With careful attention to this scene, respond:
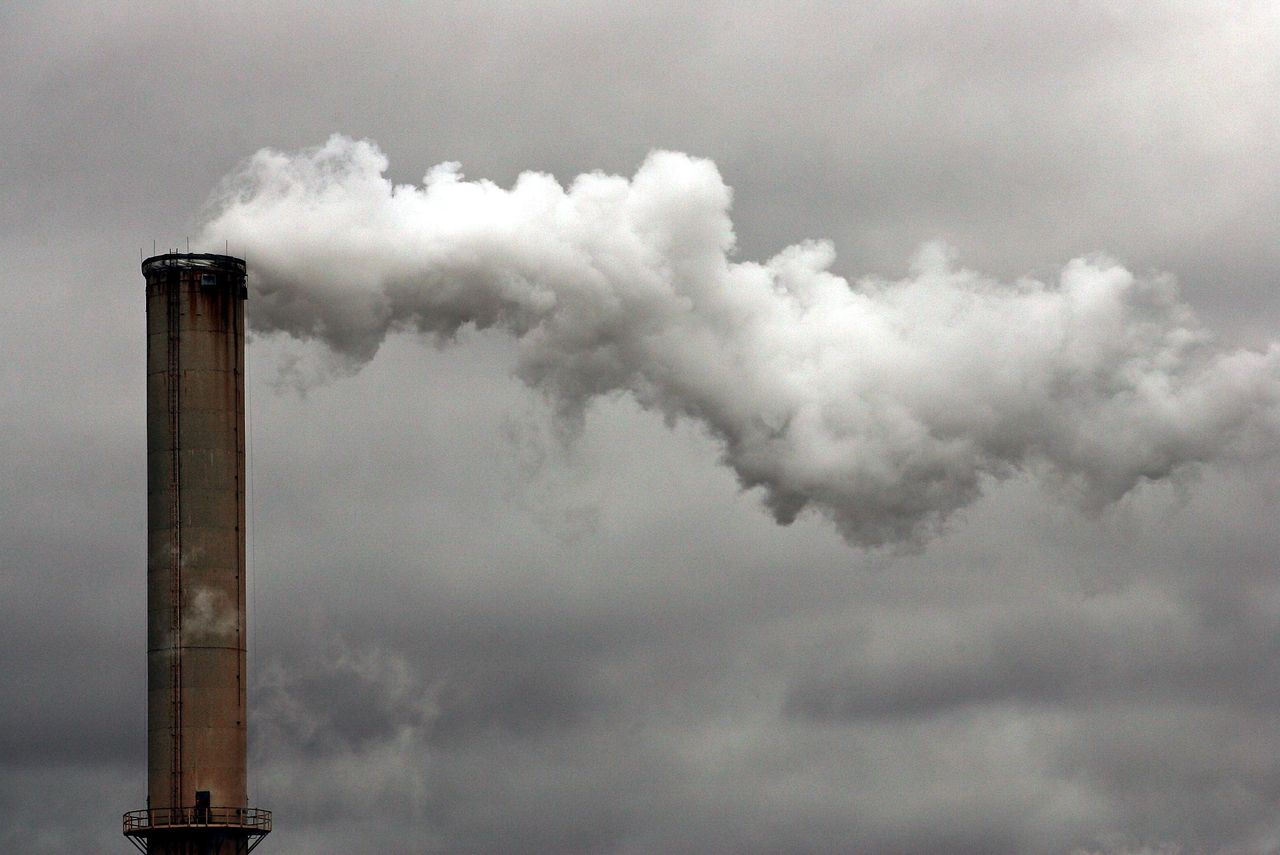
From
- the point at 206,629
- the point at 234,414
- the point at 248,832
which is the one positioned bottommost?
the point at 248,832

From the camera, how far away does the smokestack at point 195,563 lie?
132375 millimetres

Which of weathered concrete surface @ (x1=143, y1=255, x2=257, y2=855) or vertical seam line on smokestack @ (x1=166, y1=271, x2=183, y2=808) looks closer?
vertical seam line on smokestack @ (x1=166, y1=271, x2=183, y2=808)

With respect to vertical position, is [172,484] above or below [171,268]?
below

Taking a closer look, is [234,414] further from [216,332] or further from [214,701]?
[214,701]

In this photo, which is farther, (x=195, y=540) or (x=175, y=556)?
(x=195, y=540)

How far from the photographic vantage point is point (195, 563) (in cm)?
13375

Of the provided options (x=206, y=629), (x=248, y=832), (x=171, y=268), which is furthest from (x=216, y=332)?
(x=248, y=832)

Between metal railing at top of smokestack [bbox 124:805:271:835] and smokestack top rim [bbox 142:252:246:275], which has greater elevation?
smokestack top rim [bbox 142:252:246:275]

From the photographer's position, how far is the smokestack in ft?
434

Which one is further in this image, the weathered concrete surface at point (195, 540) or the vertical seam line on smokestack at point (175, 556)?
the weathered concrete surface at point (195, 540)

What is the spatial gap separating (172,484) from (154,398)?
162 inches

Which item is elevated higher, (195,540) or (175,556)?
→ (195,540)

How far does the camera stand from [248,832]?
132875 mm

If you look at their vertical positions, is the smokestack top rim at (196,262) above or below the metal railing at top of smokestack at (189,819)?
above
